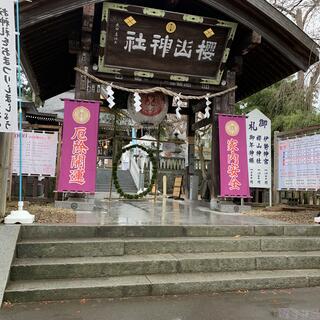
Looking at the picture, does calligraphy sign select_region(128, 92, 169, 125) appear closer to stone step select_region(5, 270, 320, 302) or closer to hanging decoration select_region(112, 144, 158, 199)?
hanging decoration select_region(112, 144, 158, 199)

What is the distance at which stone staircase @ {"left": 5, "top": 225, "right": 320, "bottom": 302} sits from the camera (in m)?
5.02

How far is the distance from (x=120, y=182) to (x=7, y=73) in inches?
628

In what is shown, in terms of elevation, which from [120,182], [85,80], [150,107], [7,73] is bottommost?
[120,182]

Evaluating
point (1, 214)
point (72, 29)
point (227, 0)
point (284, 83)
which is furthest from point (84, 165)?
point (284, 83)

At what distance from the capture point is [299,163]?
10.5m

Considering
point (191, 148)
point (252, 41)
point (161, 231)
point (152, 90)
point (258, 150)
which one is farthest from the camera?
point (191, 148)

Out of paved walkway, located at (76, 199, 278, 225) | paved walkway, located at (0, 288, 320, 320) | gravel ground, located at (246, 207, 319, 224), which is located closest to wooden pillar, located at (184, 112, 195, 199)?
paved walkway, located at (76, 199, 278, 225)

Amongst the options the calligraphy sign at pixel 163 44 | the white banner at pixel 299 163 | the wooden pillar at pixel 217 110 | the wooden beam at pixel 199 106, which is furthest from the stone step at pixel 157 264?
the wooden beam at pixel 199 106

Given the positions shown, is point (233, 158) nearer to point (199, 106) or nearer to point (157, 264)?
point (199, 106)

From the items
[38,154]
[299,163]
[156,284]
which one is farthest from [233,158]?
[156,284]

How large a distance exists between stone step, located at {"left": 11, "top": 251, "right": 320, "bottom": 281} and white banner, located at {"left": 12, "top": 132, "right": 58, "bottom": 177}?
5107 millimetres

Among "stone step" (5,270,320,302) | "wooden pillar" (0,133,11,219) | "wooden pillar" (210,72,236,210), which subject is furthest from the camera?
"wooden pillar" (210,72,236,210)

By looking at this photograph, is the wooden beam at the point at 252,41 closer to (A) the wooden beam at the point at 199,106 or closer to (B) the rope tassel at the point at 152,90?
(B) the rope tassel at the point at 152,90

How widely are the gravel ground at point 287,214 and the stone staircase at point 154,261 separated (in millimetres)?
1667
